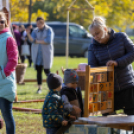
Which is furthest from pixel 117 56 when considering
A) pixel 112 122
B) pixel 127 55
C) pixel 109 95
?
pixel 112 122

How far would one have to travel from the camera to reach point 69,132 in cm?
334

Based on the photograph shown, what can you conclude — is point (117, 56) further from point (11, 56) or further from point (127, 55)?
point (11, 56)

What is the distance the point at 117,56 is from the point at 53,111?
0.86 meters

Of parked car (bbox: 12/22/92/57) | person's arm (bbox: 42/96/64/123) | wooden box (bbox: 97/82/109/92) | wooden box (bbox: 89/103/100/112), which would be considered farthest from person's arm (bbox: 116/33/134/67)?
parked car (bbox: 12/22/92/57)

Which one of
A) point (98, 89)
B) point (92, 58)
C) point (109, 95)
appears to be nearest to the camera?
A: point (98, 89)

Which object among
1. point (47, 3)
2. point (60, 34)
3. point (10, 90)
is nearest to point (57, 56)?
point (60, 34)

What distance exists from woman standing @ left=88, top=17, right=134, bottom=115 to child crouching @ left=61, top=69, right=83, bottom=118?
316 mm

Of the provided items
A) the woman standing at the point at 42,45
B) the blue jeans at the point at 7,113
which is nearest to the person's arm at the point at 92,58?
the blue jeans at the point at 7,113

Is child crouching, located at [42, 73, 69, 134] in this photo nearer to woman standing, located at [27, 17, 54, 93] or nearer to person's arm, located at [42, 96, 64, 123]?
person's arm, located at [42, 96, 64, 123]

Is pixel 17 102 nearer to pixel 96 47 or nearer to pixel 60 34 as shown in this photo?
pixel 96 47

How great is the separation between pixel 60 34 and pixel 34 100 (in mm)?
14964

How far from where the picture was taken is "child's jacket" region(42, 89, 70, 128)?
3.26 meters

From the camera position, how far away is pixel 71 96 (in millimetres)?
3449

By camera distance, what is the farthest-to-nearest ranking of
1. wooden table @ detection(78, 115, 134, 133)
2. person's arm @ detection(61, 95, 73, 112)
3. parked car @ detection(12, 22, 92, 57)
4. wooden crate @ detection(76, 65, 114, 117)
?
parked car @ detection(12, 22, 92, 57)
person's arm @ detection(61, 95, 73, 112)
wooden crate @ detection(76, 65, 114, 117)
wooden table @ detection(78, 115, 134, 133)
